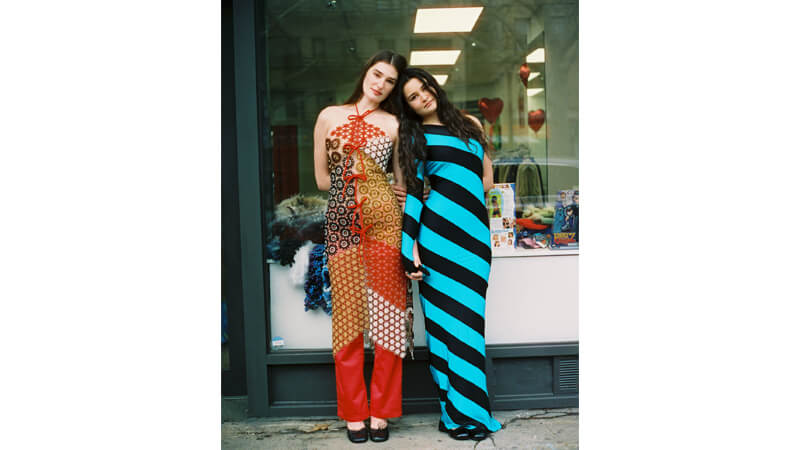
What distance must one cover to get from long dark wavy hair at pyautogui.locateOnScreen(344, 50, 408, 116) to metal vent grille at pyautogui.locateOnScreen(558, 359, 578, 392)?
165cm

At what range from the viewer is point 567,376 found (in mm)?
2947

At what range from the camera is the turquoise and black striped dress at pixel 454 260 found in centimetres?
248

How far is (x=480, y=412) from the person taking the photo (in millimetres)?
2535

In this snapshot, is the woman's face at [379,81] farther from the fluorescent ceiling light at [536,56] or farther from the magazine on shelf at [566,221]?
the fluorescent ceiling light at [536,56]

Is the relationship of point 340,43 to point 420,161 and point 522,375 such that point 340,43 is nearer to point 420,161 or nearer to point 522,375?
point 420,161

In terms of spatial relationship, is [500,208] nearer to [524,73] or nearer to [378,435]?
[524,73]

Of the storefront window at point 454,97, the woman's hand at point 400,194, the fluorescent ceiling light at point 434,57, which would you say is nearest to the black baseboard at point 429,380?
the storefront window at point 454,97

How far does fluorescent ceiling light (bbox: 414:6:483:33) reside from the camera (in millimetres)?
3480

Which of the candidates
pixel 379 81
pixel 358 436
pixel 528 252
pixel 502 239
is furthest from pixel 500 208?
pixel 358 436

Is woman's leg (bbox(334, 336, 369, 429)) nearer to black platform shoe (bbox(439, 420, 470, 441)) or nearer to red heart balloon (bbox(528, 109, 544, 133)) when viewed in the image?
black platform shoe (bbox(439, 420, 470, 441))

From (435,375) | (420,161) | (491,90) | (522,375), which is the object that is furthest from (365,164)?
(491,90)

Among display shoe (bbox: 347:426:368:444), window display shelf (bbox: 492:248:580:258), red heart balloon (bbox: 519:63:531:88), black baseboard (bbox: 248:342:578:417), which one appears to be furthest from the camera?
red heart balloon (bbox: 519:63:531:88)

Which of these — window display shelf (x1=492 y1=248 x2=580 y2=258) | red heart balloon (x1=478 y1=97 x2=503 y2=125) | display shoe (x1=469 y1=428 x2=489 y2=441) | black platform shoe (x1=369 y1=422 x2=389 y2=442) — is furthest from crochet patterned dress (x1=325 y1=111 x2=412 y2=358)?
red heart balloon (x1=478 y1=97 x2=503 y2=125)

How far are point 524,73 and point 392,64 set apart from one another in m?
1.50
